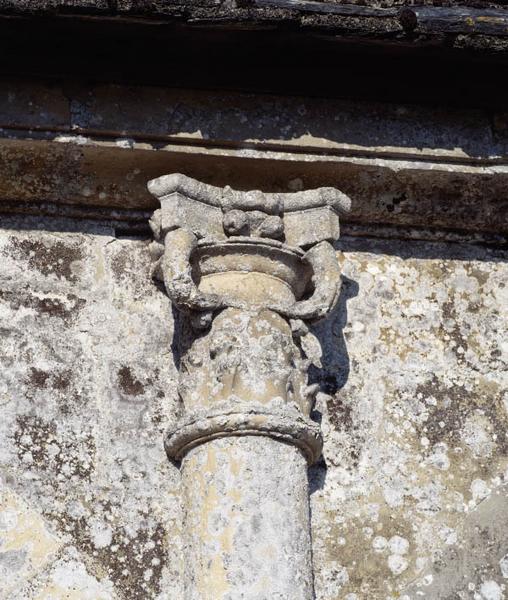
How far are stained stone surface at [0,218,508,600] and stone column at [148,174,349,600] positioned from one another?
160 mm

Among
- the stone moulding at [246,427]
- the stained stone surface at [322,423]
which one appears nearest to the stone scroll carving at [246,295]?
the stone moulding at [246,427]

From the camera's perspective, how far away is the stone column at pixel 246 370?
4.39 m

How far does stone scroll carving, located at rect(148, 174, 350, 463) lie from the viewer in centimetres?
456

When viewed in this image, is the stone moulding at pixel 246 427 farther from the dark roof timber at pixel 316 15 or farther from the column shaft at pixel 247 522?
the dark roof timber at pixel 316 15

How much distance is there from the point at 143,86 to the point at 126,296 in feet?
2.21

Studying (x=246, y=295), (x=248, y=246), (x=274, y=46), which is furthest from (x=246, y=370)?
(x=274, y=46)

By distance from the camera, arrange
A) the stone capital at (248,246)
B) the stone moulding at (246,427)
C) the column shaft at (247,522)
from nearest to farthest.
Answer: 1. the column shaft at (247,522)
2. the stone moulding at (246,427)
3. the stone capital at (248,246)

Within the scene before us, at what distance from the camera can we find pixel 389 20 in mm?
4652

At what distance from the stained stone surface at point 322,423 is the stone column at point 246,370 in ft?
0.53

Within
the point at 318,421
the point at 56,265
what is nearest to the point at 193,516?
the point at 318,421

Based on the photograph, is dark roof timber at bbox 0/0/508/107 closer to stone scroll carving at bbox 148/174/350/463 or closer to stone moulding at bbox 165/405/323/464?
stone scroll carving at bbox 148/174/350/463

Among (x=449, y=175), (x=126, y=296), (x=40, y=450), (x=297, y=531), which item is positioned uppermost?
(x=449, y=175)

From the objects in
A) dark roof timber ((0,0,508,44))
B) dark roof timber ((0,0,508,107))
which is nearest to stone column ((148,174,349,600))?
dark roof timber ((0,0,508,107))

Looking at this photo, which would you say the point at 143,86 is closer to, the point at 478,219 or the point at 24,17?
the point at 24,17
